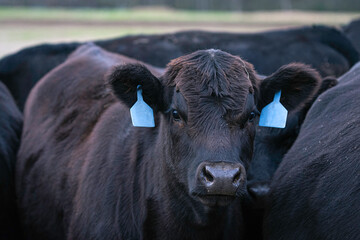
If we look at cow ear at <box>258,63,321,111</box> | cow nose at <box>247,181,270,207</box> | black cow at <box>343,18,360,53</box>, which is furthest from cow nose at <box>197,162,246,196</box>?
black cow at <box>343,18,360,53</box>

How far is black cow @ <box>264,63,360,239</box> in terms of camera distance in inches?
137

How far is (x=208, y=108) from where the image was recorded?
3.42 meters

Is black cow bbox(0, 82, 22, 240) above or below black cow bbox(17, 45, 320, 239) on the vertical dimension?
below

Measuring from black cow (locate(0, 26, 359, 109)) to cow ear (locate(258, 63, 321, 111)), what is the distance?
446 centimetres

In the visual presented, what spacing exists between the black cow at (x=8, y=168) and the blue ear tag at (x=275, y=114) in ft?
8.97

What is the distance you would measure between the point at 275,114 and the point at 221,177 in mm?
956

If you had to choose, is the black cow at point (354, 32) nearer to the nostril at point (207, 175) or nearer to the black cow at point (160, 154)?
the black cow at point (160, 154)

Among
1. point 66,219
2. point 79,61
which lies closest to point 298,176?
point 66,219

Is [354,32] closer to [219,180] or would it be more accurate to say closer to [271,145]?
[271,145]

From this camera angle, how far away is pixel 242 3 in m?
26.7

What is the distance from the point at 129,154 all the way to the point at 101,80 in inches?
46.5

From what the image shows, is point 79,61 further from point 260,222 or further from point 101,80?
point 260,222

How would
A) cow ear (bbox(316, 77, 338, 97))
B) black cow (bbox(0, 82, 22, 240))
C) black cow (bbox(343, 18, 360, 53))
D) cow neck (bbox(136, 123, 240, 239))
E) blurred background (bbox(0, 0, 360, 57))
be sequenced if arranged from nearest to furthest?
cow neck (bbox(136, 123, 240, 239)), cow ear (bbox(316, 77, 338, 97)), black cow (bbox(0, 82, 22, 240)), black cow (bbox(343, 18, 360, 53)), blurred background (bbox(0, 0, 360, 57))

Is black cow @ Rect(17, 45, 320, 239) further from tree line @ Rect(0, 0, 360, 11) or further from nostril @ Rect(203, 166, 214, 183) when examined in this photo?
tree line @ Rect(0, 0, 360, 11)
